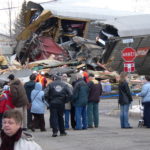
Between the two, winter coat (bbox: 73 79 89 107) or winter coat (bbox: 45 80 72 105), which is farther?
winter coat (bbox: 73 79 89 107)

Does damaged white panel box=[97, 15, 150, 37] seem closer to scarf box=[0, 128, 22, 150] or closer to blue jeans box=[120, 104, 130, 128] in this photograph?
blue jeans box=[120, 104, 130, 128]

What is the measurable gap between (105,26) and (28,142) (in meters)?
32.6

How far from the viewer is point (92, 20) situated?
134 feet

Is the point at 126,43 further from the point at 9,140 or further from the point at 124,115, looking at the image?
the point at 9,140

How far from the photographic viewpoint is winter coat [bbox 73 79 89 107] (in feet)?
49.9

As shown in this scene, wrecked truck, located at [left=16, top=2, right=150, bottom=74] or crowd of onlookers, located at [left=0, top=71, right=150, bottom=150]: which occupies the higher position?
wrecked truck, located at [left=16, top=2, right=150, bottom=74]

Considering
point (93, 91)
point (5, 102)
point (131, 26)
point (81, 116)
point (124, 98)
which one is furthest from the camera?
point (131, 26)

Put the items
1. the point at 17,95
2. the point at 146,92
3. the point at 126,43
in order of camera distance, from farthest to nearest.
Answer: the point at 126,43 → the point at 146,92 → the point at 17,95

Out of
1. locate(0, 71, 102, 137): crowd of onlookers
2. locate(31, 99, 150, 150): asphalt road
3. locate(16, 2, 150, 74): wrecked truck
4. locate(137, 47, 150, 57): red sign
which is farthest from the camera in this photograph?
locate(137, 47, 150, 57): red sign

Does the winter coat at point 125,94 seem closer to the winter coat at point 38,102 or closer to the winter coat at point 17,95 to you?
the winter coat at point 38,102

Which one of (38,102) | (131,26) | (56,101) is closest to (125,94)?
(38,102)

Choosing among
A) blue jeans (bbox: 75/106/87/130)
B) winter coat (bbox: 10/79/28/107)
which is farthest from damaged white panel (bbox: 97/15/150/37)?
winter coat (bbox: 10/79/28/107)

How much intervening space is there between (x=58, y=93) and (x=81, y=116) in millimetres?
2321

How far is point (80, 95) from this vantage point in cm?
1527
